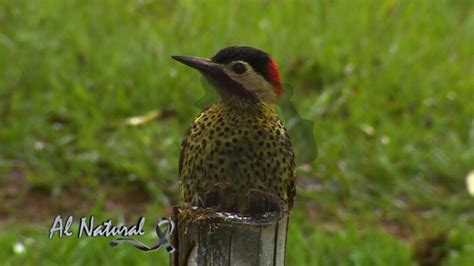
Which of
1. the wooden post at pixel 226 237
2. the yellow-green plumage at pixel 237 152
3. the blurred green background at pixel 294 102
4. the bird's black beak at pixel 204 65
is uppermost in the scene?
the blurred green background at pixel 294 102

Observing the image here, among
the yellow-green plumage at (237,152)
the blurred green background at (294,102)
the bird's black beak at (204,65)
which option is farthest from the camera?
the blurred green background at (294,102)

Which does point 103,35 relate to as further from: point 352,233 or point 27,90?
point 352,233

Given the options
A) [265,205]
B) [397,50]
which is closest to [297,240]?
[397,50]

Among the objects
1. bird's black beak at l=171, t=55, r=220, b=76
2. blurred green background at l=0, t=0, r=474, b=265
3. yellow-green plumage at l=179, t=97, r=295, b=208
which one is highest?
blurred green background at l=0, t=0, r=474, b=265

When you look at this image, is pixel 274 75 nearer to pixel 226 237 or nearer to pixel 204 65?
pixel 204 65

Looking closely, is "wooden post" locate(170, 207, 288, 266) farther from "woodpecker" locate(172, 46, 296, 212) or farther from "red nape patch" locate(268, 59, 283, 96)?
"red nape patch" locate(268, 59, 283, 96)

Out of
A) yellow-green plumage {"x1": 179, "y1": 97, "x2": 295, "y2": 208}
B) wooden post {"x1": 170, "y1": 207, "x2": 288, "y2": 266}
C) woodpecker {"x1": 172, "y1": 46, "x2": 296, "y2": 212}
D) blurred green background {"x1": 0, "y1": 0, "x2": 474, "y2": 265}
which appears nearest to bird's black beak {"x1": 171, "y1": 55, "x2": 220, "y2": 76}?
woodpecker {"x1": 172, "y1": 46, "x2": 296, "y2": 212}

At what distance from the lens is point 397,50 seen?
7.89 m

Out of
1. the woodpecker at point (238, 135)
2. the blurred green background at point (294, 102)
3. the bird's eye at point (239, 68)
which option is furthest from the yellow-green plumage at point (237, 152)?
the blurred green background at point (294, 102)

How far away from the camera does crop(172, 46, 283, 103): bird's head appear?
3223mm

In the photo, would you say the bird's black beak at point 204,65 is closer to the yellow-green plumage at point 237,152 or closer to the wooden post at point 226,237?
the yellow-green plumage at point 237,152

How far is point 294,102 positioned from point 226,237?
4.15 metres

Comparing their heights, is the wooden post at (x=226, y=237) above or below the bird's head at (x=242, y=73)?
below

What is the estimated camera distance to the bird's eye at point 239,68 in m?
3.22
